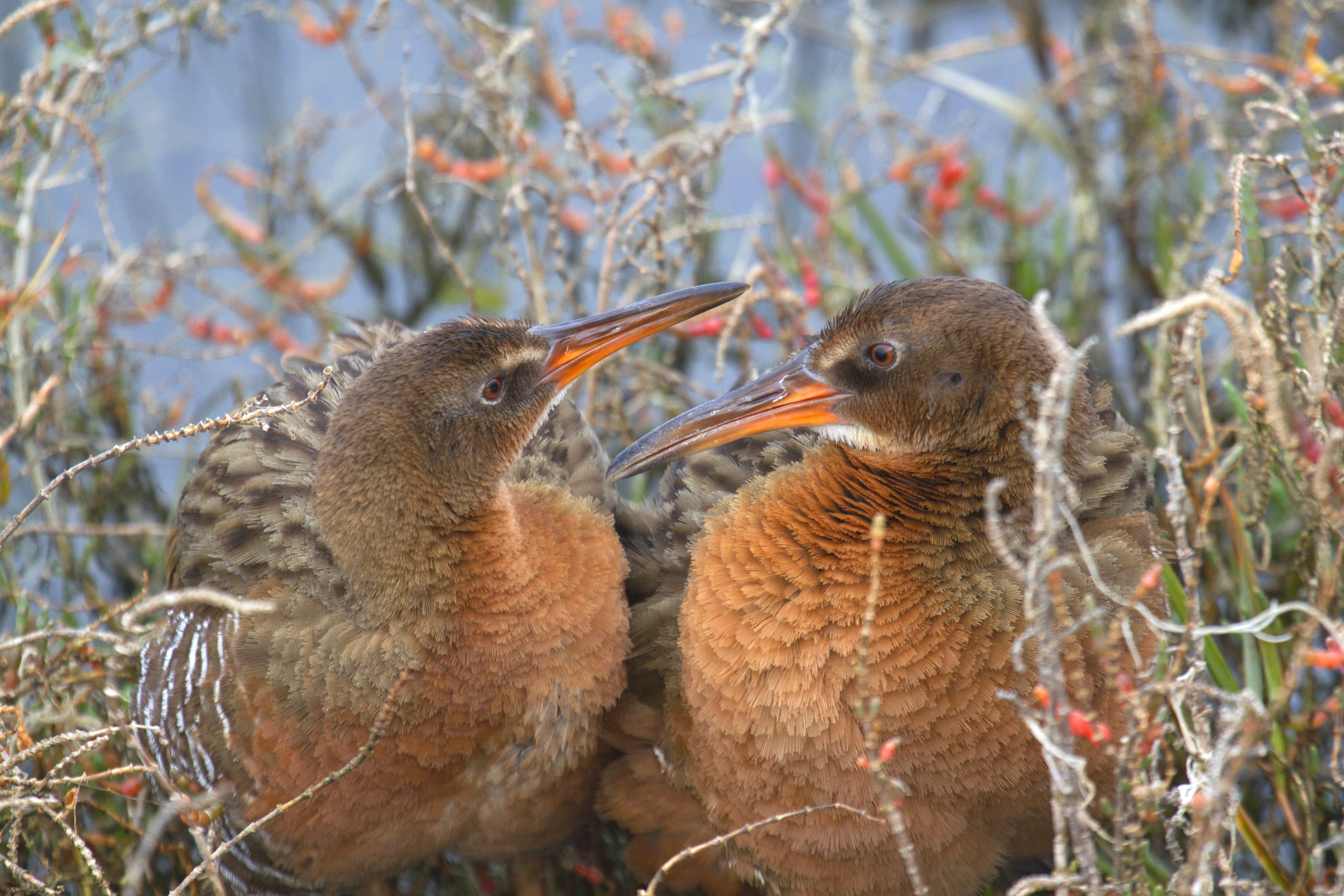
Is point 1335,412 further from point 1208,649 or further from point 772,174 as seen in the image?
point 772,174

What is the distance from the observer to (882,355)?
8.85 feet

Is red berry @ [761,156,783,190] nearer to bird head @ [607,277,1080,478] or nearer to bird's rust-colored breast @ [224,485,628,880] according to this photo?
bird head @ [607,277,1080,478]

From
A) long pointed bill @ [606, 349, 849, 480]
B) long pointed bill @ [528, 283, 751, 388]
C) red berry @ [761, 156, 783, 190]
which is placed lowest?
long pointed bill @ [606, 349, 849, 480]

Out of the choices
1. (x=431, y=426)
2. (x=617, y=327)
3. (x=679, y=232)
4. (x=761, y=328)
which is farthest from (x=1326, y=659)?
(x=679, y=232)

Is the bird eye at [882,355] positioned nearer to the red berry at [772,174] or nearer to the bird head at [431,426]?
the bird head at [431,426]

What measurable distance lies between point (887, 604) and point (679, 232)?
1.93 meters

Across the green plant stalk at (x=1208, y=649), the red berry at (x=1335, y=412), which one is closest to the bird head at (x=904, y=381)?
the red berry at (x=1335, y=412)

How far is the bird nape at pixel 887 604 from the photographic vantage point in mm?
2580

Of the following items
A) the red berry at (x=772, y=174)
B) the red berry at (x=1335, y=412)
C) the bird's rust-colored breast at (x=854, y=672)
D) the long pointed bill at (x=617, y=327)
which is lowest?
the bird's rust-colored breast at (x=854, y=672)

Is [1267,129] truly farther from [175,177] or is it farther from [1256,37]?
[175,177]

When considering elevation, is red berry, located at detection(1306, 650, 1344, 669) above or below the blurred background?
below

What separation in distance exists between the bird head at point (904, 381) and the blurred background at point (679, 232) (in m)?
0.34

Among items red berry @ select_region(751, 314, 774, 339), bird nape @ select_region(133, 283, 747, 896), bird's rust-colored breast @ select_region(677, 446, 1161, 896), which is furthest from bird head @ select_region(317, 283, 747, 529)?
red berry @ select_region(751, 314, 774, 339)

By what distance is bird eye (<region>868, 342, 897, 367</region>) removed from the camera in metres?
2.68
